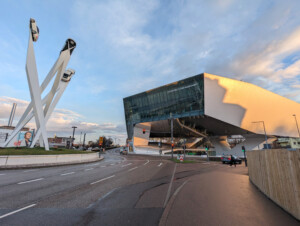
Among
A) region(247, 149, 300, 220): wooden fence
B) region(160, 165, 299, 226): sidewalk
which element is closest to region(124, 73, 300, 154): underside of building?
region(247, 149, 300, 220): wooden fence

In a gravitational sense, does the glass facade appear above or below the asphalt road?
above

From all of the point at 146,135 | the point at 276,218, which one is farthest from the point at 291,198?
the point at 146,135

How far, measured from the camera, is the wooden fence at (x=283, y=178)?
421 cm

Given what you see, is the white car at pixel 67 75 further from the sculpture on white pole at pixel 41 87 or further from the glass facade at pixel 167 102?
the glass facade at pixel 167 102

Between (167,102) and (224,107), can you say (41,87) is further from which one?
(224,107)

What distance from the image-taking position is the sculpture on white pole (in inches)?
775

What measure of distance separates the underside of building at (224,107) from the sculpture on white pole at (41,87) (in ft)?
77.0

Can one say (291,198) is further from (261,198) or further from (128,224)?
(128,224)

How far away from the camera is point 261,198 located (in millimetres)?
6234

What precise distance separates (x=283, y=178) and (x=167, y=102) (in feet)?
160

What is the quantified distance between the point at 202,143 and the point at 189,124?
2092 centimetres

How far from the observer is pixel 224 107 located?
4338 centimetres

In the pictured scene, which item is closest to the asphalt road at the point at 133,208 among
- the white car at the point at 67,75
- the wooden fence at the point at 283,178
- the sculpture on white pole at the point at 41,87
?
the wooden fence at the point at 283,178

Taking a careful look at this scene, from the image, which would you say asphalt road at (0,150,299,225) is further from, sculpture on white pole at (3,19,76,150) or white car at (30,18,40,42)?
white car at (30,18,40,42)
